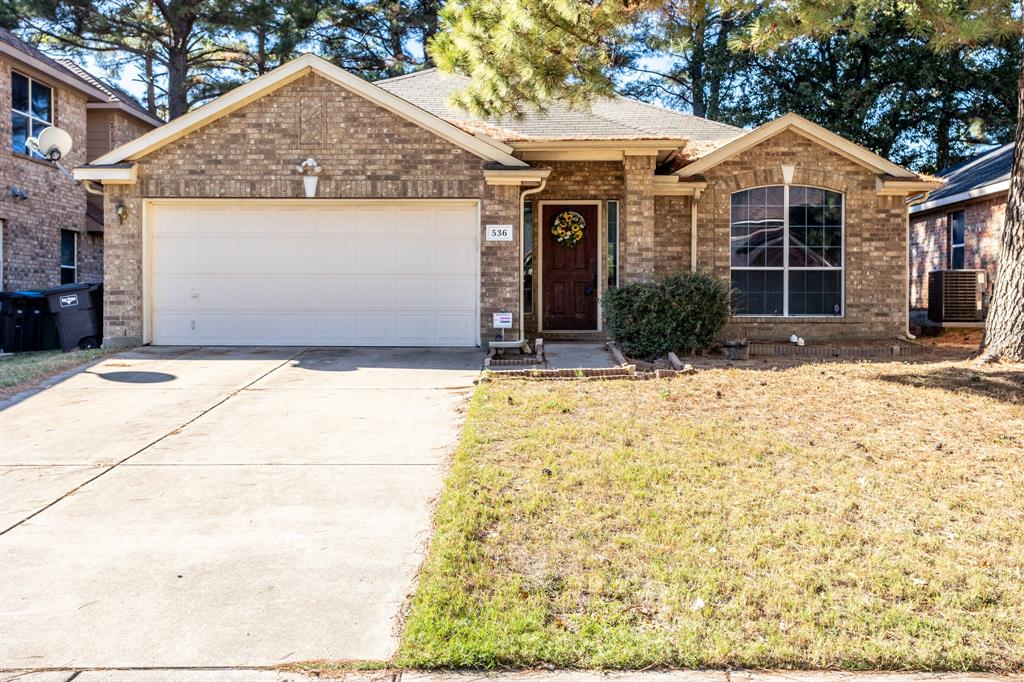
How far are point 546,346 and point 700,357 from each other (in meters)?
2.24

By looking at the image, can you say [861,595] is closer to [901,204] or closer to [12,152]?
[901,204]

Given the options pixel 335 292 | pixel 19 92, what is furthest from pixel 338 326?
pixel 19 92

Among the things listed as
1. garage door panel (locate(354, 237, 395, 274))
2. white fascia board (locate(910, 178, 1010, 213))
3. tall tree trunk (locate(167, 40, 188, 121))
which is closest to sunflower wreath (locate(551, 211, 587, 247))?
garage door panel (locate(354, 237, 395, 274))

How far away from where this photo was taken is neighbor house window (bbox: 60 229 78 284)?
1720 cm

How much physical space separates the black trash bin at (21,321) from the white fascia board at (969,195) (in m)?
16.6

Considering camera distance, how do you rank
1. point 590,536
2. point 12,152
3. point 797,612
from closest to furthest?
point 797,612 < point 590,536 < point 12,152

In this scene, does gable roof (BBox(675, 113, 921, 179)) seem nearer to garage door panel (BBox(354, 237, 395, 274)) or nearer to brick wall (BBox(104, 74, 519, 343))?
brick wall (BBox(104, 74, 519, 343))

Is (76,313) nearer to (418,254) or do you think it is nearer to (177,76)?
(418,254)

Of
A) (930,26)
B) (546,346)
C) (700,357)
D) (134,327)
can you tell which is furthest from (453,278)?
(930,26)

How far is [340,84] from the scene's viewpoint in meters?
11.4

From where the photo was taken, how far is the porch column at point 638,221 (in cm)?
1208

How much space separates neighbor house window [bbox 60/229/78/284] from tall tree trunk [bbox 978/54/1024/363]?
57.2 ft

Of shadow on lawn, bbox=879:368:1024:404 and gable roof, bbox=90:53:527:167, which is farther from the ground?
gable roof, bbox=90:53:527:167

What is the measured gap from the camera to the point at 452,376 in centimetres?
938
